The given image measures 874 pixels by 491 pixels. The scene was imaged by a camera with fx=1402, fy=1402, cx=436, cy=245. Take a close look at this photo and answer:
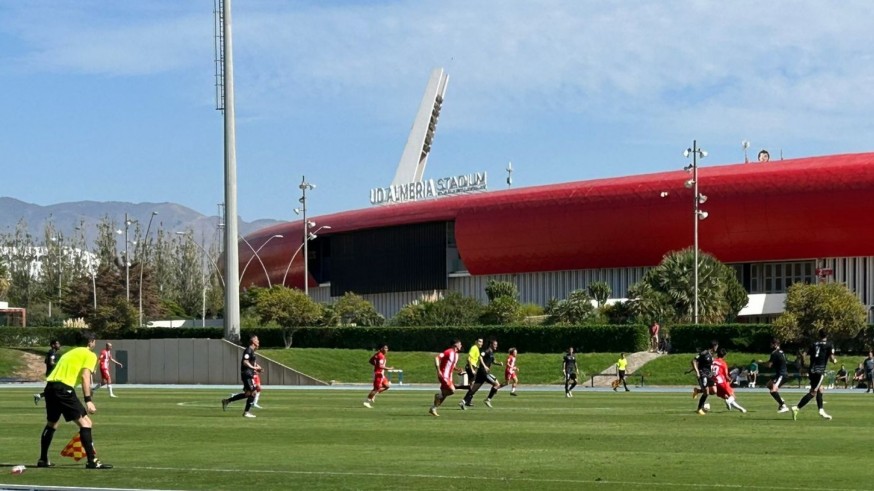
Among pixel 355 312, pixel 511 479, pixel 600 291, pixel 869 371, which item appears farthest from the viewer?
pixel 355 312

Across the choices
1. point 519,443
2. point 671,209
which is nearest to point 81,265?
point 671,209

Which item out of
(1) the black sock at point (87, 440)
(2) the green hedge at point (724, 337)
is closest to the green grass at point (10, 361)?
(2) the green hedge at point (724, 337)

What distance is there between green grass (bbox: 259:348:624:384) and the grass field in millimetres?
33408

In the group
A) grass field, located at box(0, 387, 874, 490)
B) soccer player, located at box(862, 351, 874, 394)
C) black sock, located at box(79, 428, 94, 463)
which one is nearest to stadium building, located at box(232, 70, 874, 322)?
soccer player, located at box(862, 351, 874, 394)

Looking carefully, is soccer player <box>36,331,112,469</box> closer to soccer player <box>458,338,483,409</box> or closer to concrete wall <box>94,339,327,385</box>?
soccer player <box>458,338,483,409</box>

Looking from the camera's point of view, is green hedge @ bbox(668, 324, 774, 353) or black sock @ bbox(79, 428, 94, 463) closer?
black sock @ bbox(79, 428, 94, 463)

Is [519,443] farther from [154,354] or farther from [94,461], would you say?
[154,354]

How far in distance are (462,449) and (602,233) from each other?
7866cm

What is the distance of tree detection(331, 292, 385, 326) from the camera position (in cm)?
10399

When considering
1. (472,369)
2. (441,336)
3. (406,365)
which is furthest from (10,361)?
(472,369)

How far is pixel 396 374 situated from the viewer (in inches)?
2931

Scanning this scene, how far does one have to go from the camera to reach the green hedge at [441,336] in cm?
7681

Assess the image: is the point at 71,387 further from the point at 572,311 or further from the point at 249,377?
the point at 572,311

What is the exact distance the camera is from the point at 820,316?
7050 cm
